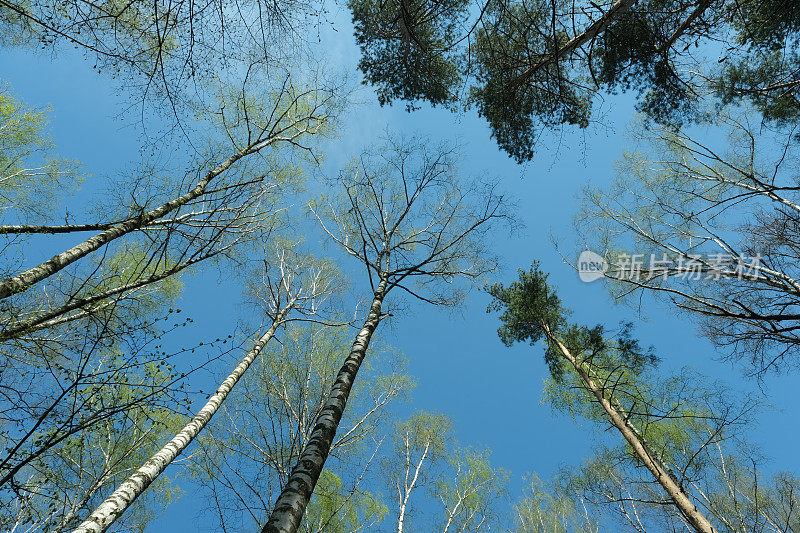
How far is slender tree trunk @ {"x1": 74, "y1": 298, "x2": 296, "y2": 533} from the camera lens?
133 inches

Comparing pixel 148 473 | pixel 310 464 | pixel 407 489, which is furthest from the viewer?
pixel 407 489

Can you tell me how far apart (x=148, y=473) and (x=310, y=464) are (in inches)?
110

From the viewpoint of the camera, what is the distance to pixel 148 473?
13.6 feet

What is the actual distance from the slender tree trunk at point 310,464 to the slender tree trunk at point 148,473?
217cm

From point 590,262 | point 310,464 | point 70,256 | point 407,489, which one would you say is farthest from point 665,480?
point 70,256

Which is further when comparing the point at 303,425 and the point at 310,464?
the point at 303,425

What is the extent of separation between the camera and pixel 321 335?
1023 centimetres

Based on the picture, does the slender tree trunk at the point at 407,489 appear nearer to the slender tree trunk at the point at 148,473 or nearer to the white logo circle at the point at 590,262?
the slender tree trunk at the point at 148,473

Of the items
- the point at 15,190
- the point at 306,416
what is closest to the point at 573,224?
the point at 306,416

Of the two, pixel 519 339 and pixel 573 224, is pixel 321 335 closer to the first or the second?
pixel 519 339

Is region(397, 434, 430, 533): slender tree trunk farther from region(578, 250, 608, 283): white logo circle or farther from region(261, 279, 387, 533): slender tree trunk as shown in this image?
region(578, 250, 608, 283): white logo circle

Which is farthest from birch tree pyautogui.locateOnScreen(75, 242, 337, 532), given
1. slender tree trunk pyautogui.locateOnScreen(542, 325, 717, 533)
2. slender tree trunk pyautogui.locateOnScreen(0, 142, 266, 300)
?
slender tree trunk pyautogui.locateOnScreen(542, 325, 717, 533)

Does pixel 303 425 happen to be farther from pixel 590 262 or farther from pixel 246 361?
pixel 590 262

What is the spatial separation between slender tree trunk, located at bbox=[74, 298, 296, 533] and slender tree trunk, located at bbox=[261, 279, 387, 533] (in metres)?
2.17
